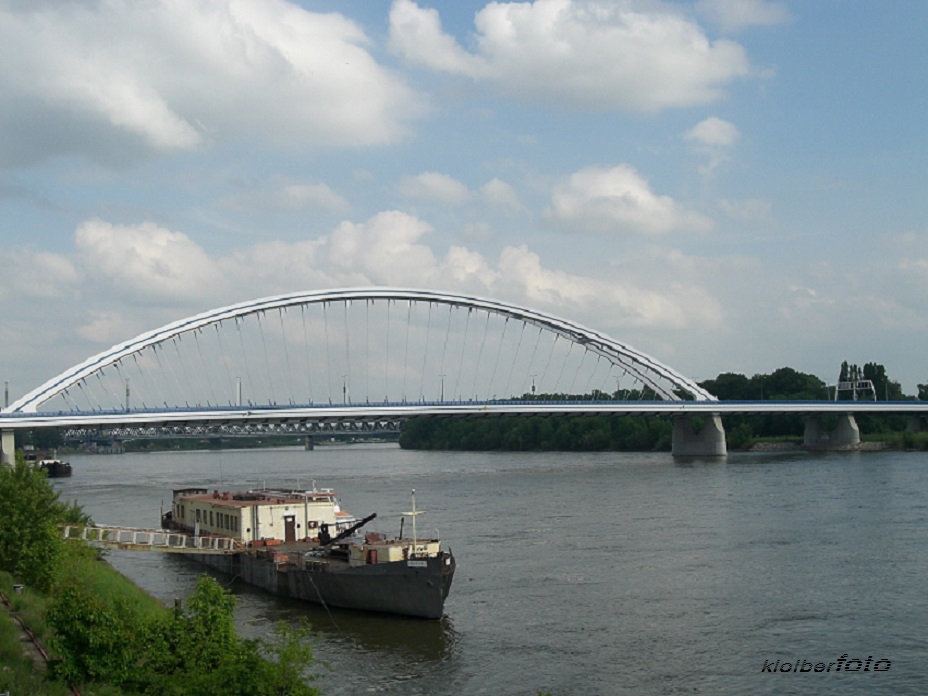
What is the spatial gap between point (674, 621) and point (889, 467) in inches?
1926

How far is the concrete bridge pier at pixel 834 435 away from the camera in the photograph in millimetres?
95188

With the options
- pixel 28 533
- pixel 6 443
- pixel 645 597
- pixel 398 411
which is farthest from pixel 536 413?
pixel 28 533

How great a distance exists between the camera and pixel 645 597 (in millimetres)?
26719

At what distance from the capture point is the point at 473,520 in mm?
44000

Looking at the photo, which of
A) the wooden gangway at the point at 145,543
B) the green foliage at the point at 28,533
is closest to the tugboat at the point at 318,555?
the wooden gangway at the point at 145,543

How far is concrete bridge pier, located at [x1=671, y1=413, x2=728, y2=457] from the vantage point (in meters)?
92.2

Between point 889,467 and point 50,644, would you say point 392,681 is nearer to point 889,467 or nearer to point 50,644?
point 50,644

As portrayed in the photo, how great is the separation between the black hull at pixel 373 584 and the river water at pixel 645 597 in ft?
1.16

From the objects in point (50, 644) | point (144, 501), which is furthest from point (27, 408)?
point (50, 644)

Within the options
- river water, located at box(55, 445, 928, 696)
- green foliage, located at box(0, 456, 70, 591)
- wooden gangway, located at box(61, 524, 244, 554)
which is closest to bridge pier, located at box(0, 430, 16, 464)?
river water, located at box(55, 445, 928, 696)

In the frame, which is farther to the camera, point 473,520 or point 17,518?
point 473,520

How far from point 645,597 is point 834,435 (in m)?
77.9

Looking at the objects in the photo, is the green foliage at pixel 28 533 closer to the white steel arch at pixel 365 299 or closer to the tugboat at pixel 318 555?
the tugboat at pixel 318 555

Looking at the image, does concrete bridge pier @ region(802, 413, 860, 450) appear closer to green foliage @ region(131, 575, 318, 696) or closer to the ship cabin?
the ship cabin
